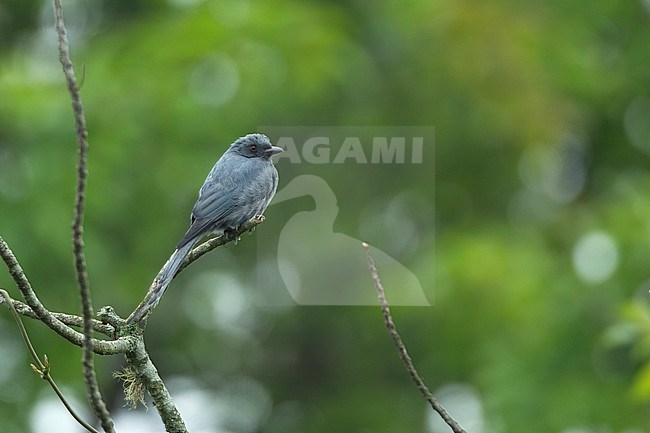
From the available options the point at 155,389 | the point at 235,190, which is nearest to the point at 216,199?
the point at 235,190

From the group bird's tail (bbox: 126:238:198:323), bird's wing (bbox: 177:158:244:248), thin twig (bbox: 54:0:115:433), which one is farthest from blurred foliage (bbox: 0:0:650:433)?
thin twig (bbox: 54:0:115:433)

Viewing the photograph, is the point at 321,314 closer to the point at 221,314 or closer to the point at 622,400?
the point at 221,314

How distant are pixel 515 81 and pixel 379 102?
172 centimetres

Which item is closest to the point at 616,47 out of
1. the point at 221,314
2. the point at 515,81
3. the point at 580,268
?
the point at 515,81

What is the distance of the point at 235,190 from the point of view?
6.28m

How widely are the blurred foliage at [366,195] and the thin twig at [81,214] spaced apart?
22.1 feet

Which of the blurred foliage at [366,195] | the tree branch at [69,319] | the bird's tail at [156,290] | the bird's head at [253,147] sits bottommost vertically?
the tree branch at [69,319]

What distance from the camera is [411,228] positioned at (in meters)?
13.6

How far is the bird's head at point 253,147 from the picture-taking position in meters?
6.95

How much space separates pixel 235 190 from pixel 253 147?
2.50 ft

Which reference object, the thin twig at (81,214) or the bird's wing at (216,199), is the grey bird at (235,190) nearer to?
the bird's wing at (216,199)

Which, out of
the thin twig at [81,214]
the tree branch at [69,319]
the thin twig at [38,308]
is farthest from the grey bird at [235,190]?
the thin twig at [81,214]

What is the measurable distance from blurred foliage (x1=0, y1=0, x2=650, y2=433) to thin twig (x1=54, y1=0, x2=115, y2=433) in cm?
674

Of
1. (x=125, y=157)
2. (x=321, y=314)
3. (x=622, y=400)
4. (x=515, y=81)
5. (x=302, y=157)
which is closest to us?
(x=622, y=400)
